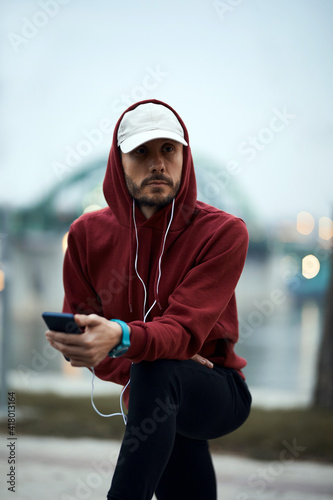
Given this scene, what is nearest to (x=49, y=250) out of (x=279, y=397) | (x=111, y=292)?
(x=279, y=397)

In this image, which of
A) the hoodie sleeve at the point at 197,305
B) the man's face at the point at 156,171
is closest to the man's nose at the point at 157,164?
the man's face at the point at 156,171

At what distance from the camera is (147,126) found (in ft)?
4.98

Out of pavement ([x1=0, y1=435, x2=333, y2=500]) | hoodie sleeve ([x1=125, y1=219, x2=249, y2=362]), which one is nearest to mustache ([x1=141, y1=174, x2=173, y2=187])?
hoodie sleeve ([x1=125, y1=219, x2=249, y2=362])

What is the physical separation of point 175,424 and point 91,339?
0.27 metres

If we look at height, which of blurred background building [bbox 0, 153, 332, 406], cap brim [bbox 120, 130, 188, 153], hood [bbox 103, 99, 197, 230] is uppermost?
cap brim [bbox 120, 130, 188, 153]

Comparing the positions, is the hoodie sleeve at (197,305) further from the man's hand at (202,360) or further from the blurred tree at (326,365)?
the blurred tree at (326,365)

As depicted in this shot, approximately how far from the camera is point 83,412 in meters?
3.57

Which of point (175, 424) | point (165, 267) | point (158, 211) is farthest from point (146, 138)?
point (175, 424)

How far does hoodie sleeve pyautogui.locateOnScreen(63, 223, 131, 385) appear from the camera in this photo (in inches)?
65.8

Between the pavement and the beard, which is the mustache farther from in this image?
the pavement

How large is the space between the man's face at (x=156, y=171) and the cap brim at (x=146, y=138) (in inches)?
1.1

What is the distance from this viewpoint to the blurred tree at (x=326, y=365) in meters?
3.64

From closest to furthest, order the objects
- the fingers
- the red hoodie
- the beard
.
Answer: the fingers
the red hoodie
the beard

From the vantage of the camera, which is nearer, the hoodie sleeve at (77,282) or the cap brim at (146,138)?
the cap brim at (146,138)
